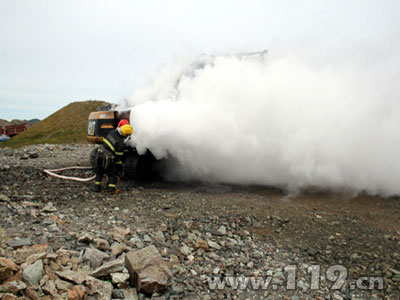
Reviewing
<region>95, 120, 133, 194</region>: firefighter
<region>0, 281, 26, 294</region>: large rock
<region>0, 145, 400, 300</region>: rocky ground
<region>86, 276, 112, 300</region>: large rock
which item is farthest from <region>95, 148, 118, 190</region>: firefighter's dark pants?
<region>0, 281, 26, 294</region>: large rock

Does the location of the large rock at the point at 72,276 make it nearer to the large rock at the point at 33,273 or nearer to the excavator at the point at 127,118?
the large rock at the point at 33,273

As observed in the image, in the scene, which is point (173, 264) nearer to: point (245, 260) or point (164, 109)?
point (245, 260)

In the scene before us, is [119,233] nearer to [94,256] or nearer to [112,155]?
[94,256]

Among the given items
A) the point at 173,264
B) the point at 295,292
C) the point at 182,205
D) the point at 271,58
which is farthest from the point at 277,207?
the point at 271,58

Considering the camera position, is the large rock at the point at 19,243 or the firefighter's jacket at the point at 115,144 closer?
the large rock at the point at 19,243

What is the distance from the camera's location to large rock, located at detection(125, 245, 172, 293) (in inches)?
103

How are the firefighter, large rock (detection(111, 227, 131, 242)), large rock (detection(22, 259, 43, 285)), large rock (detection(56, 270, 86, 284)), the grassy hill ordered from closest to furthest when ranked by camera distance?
1. large rock (detection(22, 259, 43, 285))
2. large rock (detection(56, 270, 86, 284))
3. large rock (detection(111, 227, 131, 242))
4. the firefighter
5. the grassy hill

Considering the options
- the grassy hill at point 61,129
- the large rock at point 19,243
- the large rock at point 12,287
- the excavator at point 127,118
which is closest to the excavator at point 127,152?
the excavator at point 127,118

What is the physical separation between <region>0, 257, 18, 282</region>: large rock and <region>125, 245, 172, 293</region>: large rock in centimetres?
94

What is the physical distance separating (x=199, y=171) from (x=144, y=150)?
1.25m

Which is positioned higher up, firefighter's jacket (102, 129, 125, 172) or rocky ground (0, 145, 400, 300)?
firefighter's jacket (102, 129, 125, 172)

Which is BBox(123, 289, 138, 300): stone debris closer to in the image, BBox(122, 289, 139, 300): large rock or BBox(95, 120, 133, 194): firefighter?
BBox(122, 289, 139, 300): large rock

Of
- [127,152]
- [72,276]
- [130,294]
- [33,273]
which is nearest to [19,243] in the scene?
[33,273]

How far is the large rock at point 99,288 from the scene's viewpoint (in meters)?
2.40
